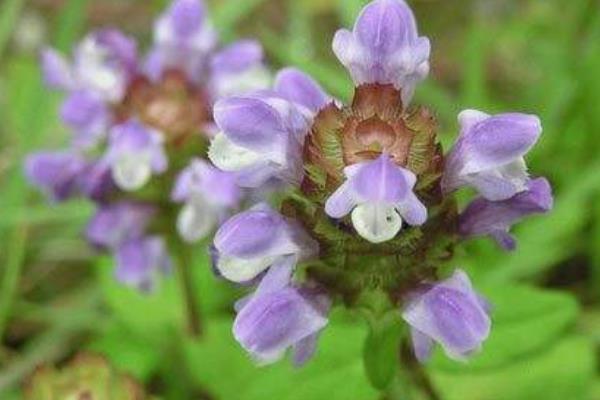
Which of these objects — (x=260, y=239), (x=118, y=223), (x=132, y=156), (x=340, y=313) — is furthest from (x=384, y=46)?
(x=340, y=313)

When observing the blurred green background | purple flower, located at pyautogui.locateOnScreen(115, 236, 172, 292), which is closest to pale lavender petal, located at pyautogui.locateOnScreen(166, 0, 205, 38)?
purple flower, located at pyautogui.locateOnScreen(115, 236, 172, 292)

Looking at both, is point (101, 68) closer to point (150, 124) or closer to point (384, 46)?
point (150, 124)

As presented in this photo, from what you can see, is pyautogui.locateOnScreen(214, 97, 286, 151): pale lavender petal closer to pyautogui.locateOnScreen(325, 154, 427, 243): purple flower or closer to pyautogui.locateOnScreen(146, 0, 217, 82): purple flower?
pyautogui.locateOnScreen(325, 154, 427, 243): purple flower

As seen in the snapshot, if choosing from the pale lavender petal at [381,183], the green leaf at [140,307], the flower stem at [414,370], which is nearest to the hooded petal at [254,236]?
the pale lavender petal at [381,183]

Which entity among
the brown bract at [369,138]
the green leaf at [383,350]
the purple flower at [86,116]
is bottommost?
the purple flower at [86,116]

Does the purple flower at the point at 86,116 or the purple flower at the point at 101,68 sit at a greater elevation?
the purple flower at the point at 101,68

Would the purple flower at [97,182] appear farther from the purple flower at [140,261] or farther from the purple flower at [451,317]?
the purple flower at [451,317]

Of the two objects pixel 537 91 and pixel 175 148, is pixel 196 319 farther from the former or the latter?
pixel 537 91

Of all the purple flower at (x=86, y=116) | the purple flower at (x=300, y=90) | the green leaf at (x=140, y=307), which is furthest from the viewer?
the green leaf at (x=140, y=307)
